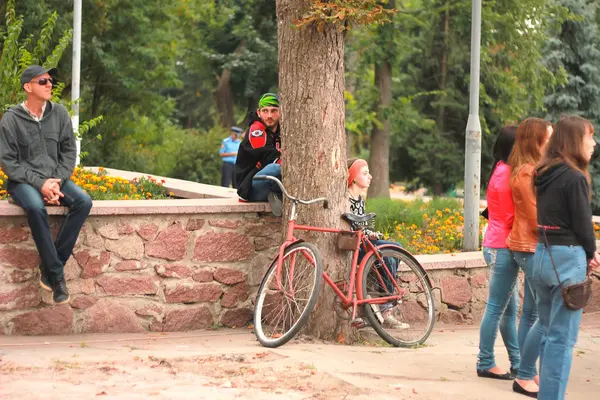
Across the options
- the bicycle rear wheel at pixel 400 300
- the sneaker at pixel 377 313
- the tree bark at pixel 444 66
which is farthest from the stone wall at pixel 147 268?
the tree bark at pixel 444 66

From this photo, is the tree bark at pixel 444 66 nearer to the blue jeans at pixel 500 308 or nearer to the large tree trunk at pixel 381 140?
the large tree trunk at pixel 381 140

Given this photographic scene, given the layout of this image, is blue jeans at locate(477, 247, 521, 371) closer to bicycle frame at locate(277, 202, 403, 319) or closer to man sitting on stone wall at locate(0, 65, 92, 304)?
bicycle frame at locate(277, 202, 403, 319)

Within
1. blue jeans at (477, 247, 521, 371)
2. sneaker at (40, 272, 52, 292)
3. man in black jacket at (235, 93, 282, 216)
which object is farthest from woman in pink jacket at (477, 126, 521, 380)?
sneaker at (40, 272, 52, 292)

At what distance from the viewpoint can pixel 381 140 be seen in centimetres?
2459

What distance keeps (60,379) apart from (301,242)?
2.22 meters

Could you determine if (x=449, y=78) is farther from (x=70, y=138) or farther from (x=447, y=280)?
(x=70, y=138)

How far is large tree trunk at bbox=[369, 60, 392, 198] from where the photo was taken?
78.3 ft

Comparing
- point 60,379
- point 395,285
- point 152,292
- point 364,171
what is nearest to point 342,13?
point 364,171

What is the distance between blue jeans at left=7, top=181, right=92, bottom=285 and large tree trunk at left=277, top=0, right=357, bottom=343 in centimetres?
157

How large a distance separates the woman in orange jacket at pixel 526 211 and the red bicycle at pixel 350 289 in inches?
58.3

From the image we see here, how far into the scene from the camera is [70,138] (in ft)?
24.9

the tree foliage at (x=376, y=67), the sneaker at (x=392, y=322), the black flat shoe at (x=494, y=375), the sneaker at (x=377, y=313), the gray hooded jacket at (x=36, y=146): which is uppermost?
the tree foliage at (x=376, y=67)

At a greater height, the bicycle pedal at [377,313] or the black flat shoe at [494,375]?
the bicycle pedal at [377,313]

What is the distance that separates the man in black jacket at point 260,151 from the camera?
8.27 meters
